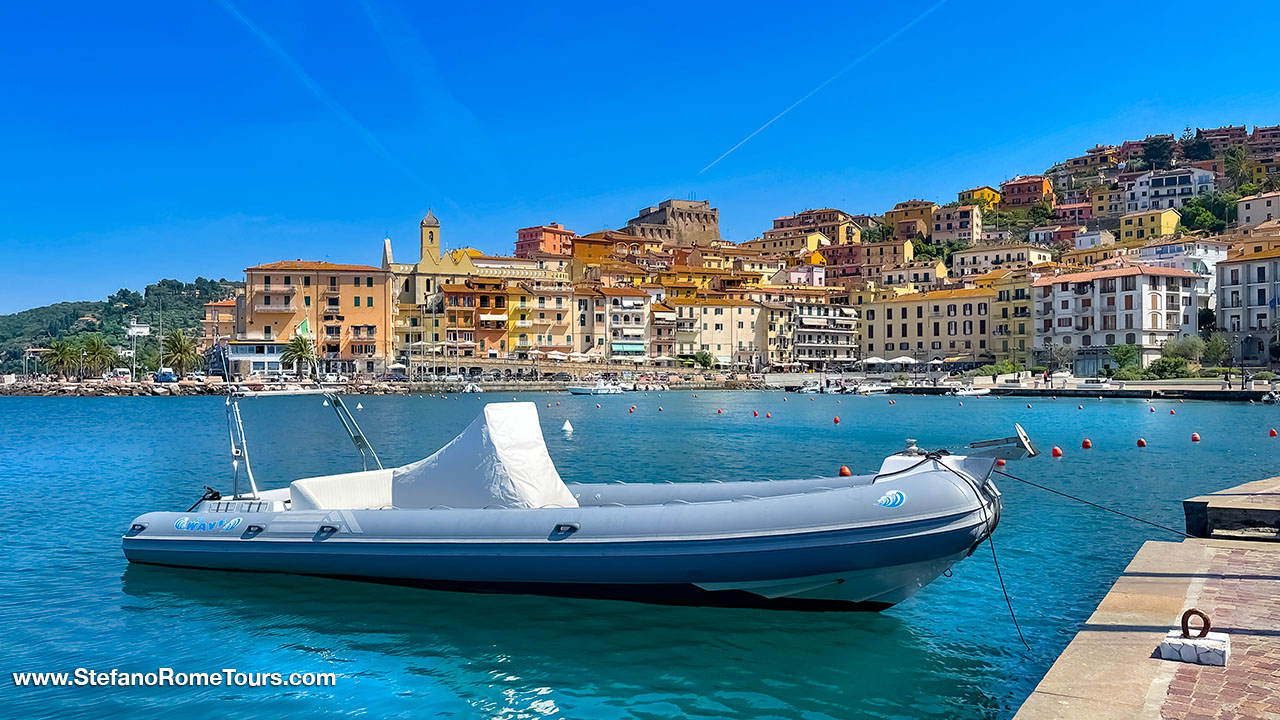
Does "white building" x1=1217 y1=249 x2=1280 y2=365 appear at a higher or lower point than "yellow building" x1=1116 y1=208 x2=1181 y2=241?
lower

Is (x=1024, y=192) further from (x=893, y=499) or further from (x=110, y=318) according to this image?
(x=110, y=318)

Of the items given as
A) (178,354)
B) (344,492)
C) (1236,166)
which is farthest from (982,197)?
(344,492)

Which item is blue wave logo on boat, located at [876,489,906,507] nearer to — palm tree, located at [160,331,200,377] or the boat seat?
the boat seat

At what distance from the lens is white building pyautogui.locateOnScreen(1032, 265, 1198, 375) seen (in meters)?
74.8

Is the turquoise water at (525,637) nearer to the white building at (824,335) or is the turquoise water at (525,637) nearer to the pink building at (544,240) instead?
the white building at (824,335)

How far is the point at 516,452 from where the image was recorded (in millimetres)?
10711

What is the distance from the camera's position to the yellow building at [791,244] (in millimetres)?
130500

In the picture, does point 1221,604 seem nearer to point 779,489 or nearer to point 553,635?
point 779,489

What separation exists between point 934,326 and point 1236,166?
65.8m

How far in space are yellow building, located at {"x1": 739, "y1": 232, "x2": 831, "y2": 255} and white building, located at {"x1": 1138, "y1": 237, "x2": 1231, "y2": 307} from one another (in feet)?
167

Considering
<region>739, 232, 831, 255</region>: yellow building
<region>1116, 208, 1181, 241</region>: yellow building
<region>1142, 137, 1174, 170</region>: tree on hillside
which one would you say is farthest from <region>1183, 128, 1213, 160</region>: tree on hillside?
<region>739, 232, 831, 255</region>: yellow building

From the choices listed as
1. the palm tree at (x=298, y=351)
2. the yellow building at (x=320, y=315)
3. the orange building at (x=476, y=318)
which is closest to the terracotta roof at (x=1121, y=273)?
the orange building at (x=476, y=318)

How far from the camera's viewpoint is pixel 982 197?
147125 millimetres

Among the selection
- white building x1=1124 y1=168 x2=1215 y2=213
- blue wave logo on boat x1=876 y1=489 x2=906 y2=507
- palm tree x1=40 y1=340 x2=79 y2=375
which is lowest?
blue wave logo on boat x1=876 y1=489 x2=906 y2=507
